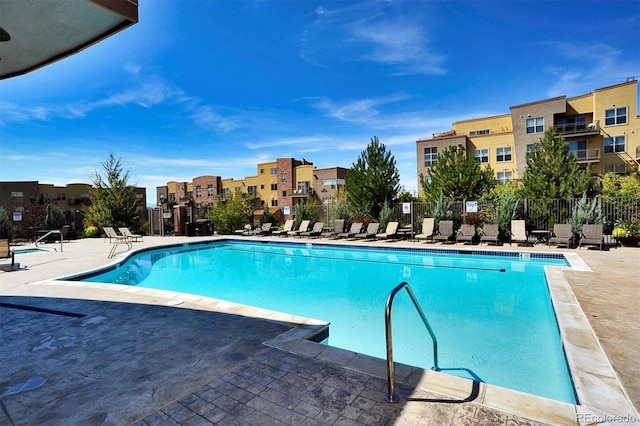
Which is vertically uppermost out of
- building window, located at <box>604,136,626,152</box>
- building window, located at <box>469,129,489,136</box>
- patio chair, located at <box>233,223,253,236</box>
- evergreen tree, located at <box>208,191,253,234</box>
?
building window, located at <box>469,129,489,136</box>

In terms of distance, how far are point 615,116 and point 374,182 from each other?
22.0 metres

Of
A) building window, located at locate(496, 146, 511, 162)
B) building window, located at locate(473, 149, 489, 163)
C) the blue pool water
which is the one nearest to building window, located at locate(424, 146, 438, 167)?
building window, located at locate(473, 149, 489, 163)

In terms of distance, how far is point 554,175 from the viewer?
1670 cm

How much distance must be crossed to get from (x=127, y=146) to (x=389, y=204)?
17617 millimetres

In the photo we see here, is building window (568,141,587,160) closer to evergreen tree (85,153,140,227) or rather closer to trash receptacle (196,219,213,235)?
trash receptacle (196,219,213,235)

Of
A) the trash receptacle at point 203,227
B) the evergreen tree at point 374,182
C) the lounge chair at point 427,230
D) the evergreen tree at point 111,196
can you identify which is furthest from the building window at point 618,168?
the evergreen tree at point 111,196

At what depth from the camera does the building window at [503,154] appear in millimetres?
30219

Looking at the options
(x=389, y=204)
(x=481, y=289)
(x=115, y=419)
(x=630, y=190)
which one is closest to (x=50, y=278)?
(x=115, y=419)

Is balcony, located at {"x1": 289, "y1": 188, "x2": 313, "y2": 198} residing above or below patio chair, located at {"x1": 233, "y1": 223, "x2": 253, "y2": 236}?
above

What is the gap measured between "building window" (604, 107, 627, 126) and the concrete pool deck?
2921 centimetres

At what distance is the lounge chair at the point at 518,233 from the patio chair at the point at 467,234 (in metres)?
1.41

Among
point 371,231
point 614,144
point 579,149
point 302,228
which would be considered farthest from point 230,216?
point 614,144

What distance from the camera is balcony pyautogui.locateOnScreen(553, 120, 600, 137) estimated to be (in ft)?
85.1

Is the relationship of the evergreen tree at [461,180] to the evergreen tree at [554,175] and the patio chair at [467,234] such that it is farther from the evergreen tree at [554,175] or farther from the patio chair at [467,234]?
the patio chair at [467,234]
